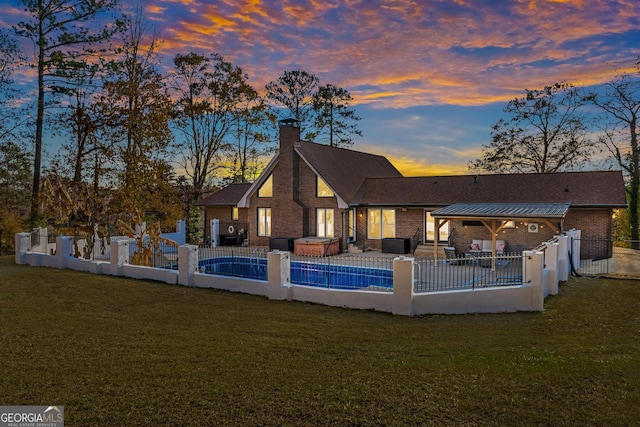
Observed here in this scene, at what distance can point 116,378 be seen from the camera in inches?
231

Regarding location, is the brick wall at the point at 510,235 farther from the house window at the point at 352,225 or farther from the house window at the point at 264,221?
the house window at the point at 264,221

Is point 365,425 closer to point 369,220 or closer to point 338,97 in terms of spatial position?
point 369,220

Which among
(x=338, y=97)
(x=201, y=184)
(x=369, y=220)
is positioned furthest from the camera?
(x=338, y=97)

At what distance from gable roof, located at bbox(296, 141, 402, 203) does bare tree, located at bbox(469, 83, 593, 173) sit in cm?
1091

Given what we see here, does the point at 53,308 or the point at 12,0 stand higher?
the point at 12,0

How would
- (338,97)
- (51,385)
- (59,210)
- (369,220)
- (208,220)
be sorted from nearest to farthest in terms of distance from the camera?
(51,385)
(59,210)
(369,220)
(208,220)
(338,97)

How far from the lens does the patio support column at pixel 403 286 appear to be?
10.4 m

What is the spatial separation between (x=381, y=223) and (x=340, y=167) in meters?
4.77

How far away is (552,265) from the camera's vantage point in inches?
480


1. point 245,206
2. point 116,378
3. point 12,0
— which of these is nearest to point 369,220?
point 245,206

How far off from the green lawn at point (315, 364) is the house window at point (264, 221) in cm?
1478

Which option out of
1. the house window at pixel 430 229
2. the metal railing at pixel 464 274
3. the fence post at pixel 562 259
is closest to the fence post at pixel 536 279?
the metal railing at pixel 464 274

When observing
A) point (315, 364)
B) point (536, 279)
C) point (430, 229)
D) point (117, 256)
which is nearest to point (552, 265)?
point (536, 279)

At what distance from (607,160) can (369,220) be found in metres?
21.3
